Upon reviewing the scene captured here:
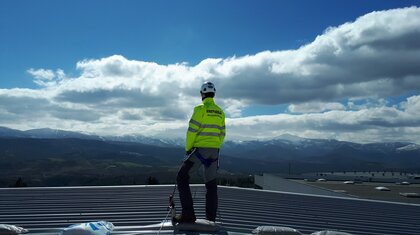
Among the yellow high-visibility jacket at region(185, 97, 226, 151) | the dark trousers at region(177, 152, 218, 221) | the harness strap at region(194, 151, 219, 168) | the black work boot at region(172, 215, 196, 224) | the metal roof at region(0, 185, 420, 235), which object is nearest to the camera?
the black work boot at region(172, 215, 196, 224)

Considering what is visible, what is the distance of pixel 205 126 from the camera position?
27.8 feet

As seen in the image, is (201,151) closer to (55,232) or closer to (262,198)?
(55,232)

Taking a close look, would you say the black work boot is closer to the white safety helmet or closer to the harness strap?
the harness strap

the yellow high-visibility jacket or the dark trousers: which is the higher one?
the yellow high-visibility jacket

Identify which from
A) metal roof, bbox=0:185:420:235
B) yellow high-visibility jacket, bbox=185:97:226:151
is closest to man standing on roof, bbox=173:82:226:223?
yellow high-visibility jacket, bbox=185:97:226:151

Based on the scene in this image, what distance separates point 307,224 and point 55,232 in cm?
541

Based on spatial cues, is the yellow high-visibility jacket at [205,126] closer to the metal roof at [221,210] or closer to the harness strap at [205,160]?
the harness strap at [205,160]

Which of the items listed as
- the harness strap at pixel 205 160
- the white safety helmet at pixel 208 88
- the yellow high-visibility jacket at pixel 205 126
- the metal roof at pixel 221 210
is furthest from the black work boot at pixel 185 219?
the white safety helmet at pixel 208 88

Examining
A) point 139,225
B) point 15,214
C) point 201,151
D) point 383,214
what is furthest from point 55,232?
point 383,214

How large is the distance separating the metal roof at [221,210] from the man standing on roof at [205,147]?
0.94m

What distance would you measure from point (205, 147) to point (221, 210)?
264 cm

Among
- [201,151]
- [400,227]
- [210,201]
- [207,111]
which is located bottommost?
[400,227]

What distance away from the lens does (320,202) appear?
12.8 m

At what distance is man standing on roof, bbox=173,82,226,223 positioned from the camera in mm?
8328
